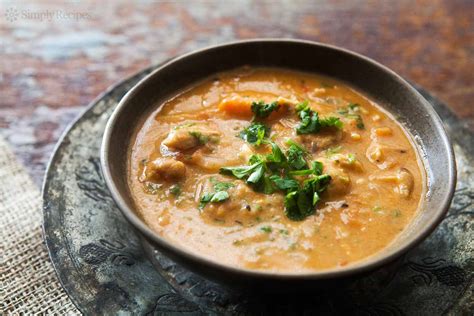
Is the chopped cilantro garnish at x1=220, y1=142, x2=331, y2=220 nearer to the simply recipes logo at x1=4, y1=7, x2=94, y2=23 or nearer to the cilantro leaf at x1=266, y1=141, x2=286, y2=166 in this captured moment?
the cilantro leaf at x1=266, y1=141, x2=286, y2=166

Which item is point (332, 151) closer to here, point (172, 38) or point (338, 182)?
point (338, 182)

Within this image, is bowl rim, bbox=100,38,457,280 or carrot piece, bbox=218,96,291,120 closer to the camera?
bowl rim, bbox=100,38,457,280

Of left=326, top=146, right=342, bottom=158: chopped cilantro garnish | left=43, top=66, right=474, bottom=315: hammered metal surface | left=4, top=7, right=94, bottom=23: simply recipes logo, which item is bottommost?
left=43, top=66, right=474, bottom=315: hammered metal surface

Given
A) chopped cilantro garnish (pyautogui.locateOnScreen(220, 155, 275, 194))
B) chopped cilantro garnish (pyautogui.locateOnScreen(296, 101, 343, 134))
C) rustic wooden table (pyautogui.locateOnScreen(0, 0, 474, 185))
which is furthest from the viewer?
rustic wooden table (pyautogui.locateOnScreen(0, 0, 474, 185))

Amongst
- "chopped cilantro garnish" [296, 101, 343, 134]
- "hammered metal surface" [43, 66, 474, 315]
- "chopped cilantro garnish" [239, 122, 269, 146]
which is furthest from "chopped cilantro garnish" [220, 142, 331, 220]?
"hammered metal surface" [43, 66, 474, 315]

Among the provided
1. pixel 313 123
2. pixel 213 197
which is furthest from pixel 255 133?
pixel 213 197

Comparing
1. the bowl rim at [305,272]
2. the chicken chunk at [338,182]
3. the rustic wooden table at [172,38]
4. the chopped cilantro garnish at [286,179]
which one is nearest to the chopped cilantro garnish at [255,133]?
the chopped cilantro garnish at [286,179]

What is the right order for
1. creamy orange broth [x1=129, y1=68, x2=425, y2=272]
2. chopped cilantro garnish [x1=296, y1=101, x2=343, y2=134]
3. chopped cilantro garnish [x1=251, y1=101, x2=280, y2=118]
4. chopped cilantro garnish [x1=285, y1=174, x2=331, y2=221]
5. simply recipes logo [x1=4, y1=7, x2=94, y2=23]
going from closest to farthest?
creamy orange broth [x1=129, y1=68, x2=425, y2=272] → chopped cilantro garnish [x1=285, y1=174, x2=331, y2=221] → chopped cilantro garnish [x1=296, y1=101, x2=343, y2=134] → chopped cilantro garnish [x1=251, y1=101, x2=280, y2=118] → simply recipes logo [x1=4, y1=7, x2=94, y2=23]
